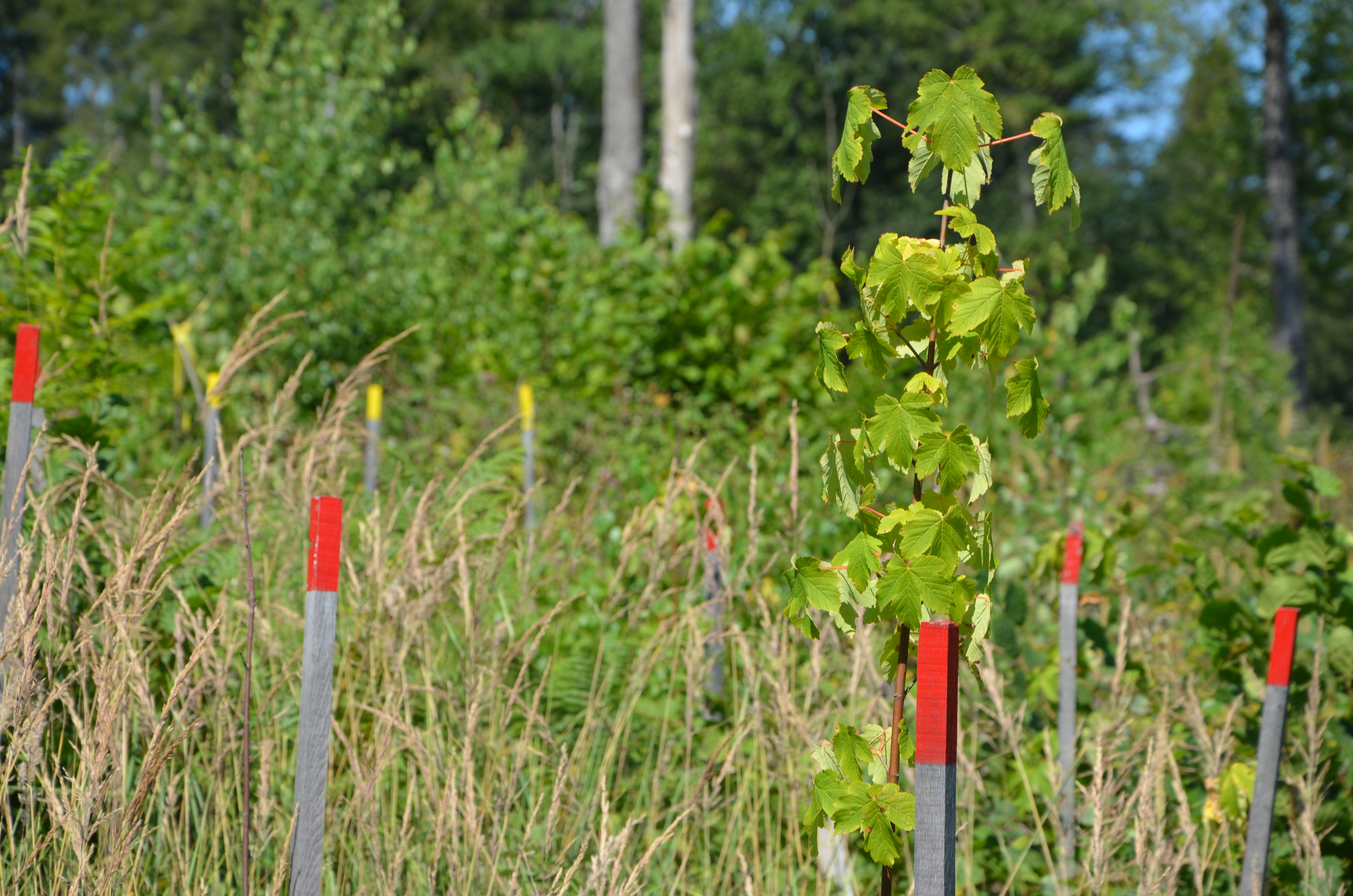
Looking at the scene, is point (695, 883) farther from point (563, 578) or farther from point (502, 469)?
point (502, 469)

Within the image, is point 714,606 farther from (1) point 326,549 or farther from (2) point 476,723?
(1) point 326,549

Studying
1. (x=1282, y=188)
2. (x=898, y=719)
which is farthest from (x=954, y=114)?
(x=1282, y=188)

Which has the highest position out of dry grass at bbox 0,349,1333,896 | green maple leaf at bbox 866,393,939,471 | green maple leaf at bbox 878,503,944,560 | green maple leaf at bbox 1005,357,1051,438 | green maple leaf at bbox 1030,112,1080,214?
green maple leaf at bbox 1030,112,1080,214

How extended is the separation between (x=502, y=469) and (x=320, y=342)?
8.29 feet

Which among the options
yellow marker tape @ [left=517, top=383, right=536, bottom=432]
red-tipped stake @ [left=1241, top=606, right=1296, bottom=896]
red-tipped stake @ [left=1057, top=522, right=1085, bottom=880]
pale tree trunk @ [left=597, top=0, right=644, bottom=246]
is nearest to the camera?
red-tipped stake @ [left=1241, top=606, right=1296, bottom=896]

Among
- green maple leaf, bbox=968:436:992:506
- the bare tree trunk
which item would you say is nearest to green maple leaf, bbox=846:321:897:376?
green maple leaf, bbox=968:436:992:506

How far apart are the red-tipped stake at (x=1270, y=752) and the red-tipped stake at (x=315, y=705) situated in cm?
130

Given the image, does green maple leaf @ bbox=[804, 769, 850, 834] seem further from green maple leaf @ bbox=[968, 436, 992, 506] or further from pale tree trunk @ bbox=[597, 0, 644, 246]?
pale tree trunk @ bbox=[597, 0, 644, 246]

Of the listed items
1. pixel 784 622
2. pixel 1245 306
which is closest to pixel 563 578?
pixel 784 622

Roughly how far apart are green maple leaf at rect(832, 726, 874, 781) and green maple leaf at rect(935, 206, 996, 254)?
0.51 metres

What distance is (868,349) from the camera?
3.51 ft

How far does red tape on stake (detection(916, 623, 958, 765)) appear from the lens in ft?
3.19

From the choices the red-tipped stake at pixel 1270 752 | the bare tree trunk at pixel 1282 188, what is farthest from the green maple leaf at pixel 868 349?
the bare tree trunk at pixel 1282 188

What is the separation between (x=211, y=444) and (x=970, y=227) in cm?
228
